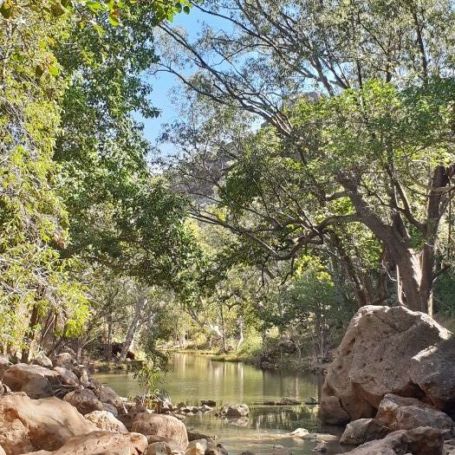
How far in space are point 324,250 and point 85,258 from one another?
8.04m

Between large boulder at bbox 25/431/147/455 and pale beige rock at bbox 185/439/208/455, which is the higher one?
large boulder at bbox 25/431/147/455

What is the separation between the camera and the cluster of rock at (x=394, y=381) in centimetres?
1197

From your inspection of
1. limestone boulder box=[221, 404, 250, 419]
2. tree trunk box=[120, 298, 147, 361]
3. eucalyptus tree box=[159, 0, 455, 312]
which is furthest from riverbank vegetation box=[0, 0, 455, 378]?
tree trunk box=[120, 298, 147, 361]

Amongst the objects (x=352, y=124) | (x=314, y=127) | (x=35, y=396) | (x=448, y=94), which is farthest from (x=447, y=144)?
(x=35, y=396)

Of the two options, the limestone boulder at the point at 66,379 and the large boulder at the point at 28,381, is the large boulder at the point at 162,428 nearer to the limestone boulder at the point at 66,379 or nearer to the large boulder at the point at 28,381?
the large boulder at the point at 28,381

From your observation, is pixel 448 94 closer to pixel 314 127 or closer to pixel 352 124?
pixel 352 124

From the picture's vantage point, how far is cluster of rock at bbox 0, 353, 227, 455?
7.36 m

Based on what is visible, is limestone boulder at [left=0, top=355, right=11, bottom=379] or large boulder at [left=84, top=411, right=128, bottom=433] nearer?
large boulder at [left=84, top=411, right=128, bottom=433]

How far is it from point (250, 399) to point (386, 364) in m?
7.28

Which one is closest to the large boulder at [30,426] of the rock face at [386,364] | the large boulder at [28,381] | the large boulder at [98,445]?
the large boulder at [98,445]

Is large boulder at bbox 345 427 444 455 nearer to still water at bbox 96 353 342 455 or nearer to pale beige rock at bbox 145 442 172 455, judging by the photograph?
still water at bbox 96 353 342 455

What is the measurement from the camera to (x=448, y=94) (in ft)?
39.5

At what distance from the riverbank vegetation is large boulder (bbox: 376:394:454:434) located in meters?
4.11

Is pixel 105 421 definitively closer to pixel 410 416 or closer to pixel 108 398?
pixel 108 398
